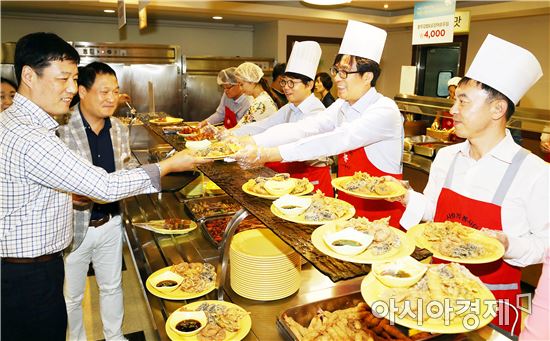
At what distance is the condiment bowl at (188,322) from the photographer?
1.74m

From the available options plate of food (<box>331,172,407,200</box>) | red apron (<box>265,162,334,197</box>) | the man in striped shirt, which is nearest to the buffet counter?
plate of food (<box>331,172,407,200</box>)

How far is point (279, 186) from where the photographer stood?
2092mm

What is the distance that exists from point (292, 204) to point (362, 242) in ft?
1.54

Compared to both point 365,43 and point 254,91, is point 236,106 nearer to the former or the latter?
point 254,91

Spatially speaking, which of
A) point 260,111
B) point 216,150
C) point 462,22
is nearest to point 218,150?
point 216,150

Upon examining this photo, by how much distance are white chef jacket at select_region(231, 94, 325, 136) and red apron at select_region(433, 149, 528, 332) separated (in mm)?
1823

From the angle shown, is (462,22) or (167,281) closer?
(167,281)

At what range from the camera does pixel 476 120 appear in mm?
1950

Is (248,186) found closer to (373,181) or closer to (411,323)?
(373,181)

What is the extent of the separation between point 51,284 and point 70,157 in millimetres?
797

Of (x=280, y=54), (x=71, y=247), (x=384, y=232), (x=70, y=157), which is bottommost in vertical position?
(x=71, y=247)

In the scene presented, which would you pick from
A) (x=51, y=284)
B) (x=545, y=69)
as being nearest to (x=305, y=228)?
(x=51, y=284)

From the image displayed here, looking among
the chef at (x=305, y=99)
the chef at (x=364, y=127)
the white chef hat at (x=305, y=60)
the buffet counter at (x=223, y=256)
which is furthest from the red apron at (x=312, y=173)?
the buffet counter at (x=223, y=256)

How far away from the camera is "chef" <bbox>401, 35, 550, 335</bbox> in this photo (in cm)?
187
